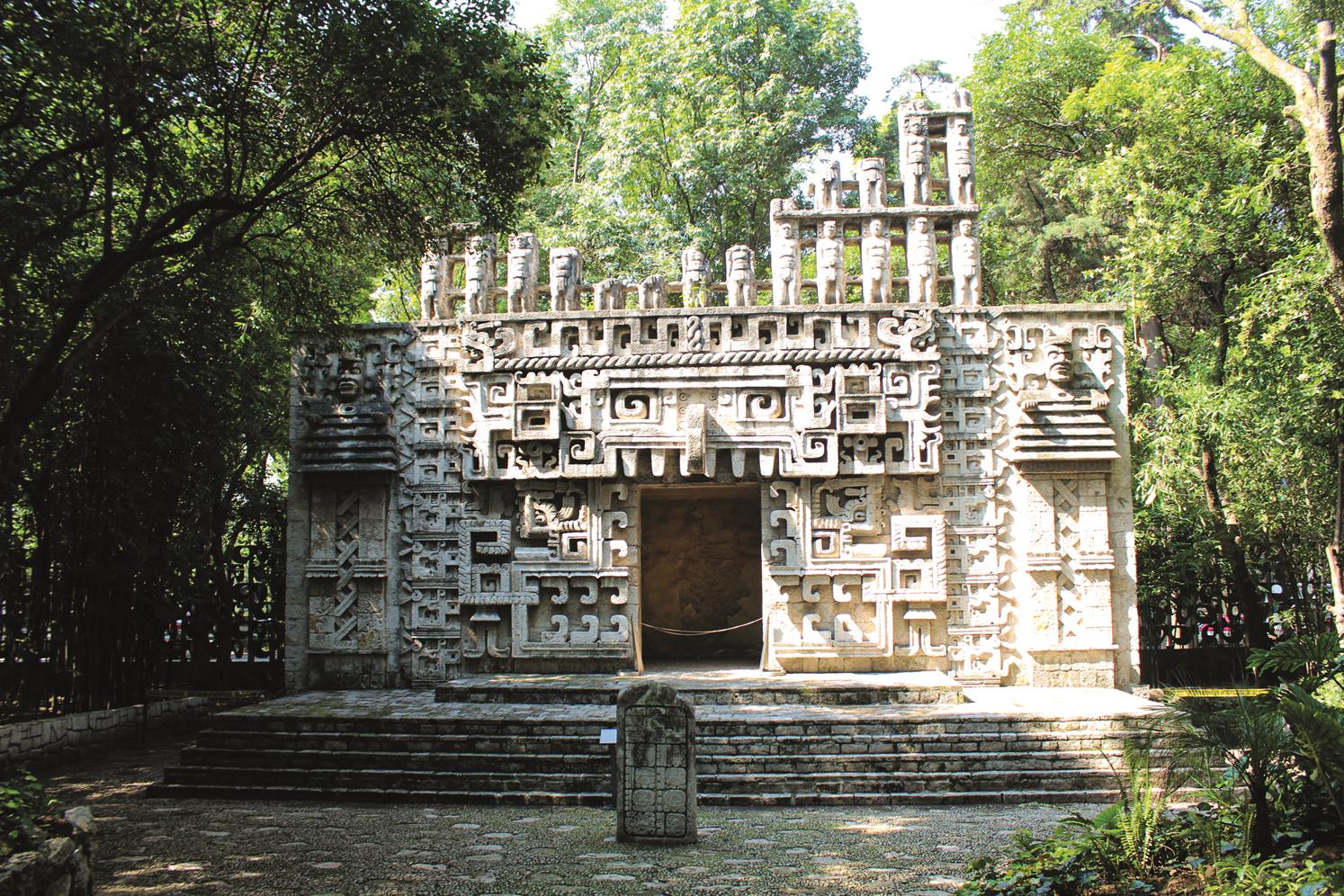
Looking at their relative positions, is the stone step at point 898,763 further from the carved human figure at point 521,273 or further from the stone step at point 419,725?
the carved human figure at point 521,273

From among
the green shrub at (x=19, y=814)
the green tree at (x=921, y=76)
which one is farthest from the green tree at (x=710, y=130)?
the green shrub at (x=19, y=814)

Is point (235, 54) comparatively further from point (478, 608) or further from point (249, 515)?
point (249, 515)

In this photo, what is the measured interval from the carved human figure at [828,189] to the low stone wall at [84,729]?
9442 millimetres

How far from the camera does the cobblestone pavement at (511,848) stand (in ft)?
19.3

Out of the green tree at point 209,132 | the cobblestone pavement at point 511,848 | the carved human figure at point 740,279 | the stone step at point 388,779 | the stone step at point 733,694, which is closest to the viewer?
the cobblestone pavement at point 511,848

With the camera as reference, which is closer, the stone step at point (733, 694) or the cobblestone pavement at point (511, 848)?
the cobblestone pavement at point (511, 848)

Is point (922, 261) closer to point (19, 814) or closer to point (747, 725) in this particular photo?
point (747, 725)

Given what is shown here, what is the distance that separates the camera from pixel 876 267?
1145 centimetres

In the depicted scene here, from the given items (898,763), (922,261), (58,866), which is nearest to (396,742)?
(58,866)

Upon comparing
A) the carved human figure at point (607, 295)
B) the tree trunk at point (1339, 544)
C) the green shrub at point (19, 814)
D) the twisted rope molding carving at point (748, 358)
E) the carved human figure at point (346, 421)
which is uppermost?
the carved human figure at point (607, 295)

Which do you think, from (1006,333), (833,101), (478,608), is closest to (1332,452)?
(1006,333)

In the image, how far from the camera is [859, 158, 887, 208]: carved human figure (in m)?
11.6

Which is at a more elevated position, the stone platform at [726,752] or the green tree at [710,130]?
the green tree at [710,130]

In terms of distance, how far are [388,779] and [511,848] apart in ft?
7.51
